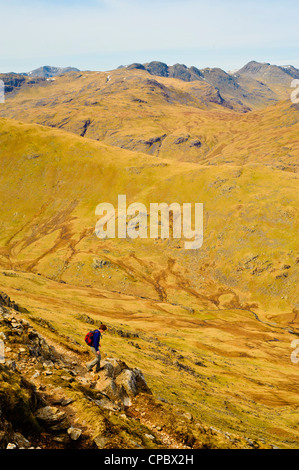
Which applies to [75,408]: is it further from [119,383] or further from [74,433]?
[119,383]

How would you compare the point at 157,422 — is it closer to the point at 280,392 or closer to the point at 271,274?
the point at 280,392

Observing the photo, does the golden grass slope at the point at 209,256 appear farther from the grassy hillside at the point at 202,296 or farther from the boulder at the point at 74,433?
the boulder at the point at 74,433

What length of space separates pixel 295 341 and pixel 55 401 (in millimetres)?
117517

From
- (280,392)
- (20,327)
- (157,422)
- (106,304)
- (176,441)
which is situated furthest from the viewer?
(106,304)

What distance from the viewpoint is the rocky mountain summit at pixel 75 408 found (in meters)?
15.0

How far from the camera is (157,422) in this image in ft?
70.8

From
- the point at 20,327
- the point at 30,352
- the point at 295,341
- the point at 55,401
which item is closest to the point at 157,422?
the point at 55,401

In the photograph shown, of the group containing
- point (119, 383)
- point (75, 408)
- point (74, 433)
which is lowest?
point (119, 383)

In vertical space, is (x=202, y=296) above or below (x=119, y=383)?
below
